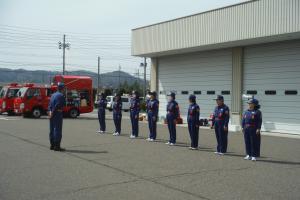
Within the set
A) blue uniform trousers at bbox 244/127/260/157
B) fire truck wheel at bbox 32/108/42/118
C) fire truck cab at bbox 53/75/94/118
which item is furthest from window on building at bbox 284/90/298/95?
fire truck wheel at bbox 32/108/42/118

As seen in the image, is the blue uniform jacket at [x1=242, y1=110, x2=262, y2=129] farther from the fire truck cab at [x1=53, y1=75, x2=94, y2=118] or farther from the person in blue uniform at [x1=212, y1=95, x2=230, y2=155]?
the fire truck cab at [x1=53, y1=75, x2=94, y2=118]

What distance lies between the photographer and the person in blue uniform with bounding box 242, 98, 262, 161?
1153 centimetres

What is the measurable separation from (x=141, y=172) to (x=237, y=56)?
47.5ft

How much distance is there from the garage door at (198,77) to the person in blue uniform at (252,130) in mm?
11268

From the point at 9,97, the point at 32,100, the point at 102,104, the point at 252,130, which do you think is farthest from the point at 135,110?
the point at 9,97

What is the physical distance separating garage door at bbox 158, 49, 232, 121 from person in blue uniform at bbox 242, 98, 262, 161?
1127cm

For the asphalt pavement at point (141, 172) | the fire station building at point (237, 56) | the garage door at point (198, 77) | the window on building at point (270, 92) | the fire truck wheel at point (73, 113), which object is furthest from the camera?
the fire truck wheel at point (73, 113)

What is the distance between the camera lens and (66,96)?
30156 millimetres

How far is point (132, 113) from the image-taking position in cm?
1720

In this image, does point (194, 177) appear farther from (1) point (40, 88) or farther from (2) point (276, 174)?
(1) point (40, 88)

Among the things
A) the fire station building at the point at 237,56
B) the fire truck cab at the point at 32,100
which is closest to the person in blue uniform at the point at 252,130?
the fire station building at the point at 237,56

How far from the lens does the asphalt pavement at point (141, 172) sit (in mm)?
7379

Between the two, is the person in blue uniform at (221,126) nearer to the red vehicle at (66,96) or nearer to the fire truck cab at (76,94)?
the red vehicle at (66,96)

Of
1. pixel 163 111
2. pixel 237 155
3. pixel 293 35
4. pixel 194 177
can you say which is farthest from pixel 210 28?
pixel 194 177
